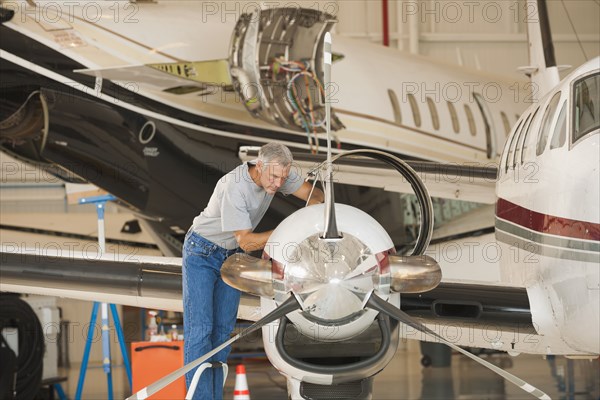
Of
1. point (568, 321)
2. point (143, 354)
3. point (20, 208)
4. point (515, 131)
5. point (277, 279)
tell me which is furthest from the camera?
point (20, 208)

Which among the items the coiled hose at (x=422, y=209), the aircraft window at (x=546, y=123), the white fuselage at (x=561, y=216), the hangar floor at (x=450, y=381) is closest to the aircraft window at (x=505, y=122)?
the hangar floor at (x=450, y=381)

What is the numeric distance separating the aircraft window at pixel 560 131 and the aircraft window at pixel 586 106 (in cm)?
9

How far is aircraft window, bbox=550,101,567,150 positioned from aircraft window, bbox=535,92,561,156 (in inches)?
4.5

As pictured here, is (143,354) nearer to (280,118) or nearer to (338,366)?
(280,118)

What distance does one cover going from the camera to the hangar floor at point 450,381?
10684 mm

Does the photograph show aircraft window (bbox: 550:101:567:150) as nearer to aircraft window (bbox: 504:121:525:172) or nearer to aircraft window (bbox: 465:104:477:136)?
aircraft window (bbox: 504:121:525:172)

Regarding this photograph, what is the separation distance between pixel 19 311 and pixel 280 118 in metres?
3.58

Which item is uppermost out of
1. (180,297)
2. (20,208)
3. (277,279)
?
(277,279)

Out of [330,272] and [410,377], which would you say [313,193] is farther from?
[410,377]

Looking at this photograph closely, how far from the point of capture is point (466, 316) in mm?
5164

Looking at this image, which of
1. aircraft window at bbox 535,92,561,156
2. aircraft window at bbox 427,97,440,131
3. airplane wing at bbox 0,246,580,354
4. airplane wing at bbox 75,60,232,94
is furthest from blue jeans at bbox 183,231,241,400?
aircraft window at bbox 427,97,440,131

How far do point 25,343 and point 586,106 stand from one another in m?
6.87

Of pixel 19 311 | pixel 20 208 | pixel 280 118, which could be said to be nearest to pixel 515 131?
pixel 280 118

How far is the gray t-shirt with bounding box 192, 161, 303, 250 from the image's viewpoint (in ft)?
15.5
